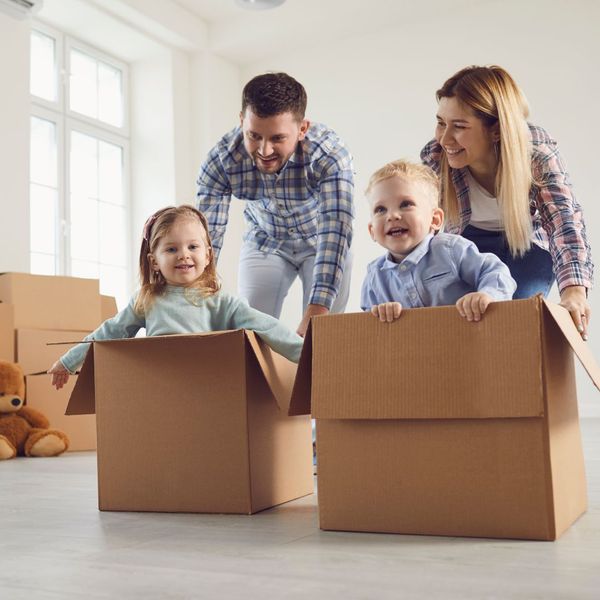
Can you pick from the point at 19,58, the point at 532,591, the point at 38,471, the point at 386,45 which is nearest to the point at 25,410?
the point at 38,471

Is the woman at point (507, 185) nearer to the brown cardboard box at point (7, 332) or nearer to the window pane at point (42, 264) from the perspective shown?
the brown cardboard box at point (7, 332)

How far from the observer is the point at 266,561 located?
114cm

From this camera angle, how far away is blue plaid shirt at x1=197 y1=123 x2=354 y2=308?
215 cm

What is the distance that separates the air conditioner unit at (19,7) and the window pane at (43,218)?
3.46 feet

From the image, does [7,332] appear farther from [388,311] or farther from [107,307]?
[388,311]

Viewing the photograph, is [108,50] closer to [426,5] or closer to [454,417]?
[426,5]

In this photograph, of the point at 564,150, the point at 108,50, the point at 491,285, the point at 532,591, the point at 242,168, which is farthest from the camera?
the point at 108,50

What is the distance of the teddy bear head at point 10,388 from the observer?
3.21 m

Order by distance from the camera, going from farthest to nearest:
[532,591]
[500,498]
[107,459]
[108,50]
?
1. [108,50]
2. [107,459]
3. [500,498]
4. [532,591]

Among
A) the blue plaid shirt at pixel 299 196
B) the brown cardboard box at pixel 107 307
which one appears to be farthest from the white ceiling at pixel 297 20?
the blue plaid shirt at pixel 299 196

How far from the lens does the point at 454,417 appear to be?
126 cm

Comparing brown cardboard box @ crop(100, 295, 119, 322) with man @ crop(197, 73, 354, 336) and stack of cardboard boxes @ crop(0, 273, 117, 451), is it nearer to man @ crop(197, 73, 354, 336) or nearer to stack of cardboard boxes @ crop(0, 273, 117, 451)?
stack of cardboard boxes @ crop(0, 273, 117, 451)

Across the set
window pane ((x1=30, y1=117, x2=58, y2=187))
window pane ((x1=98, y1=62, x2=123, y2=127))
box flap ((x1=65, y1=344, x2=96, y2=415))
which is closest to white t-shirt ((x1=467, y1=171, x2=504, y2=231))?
box flap ((x1=65, y1=344, x2=96, y2=415))

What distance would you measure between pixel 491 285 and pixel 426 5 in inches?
167
